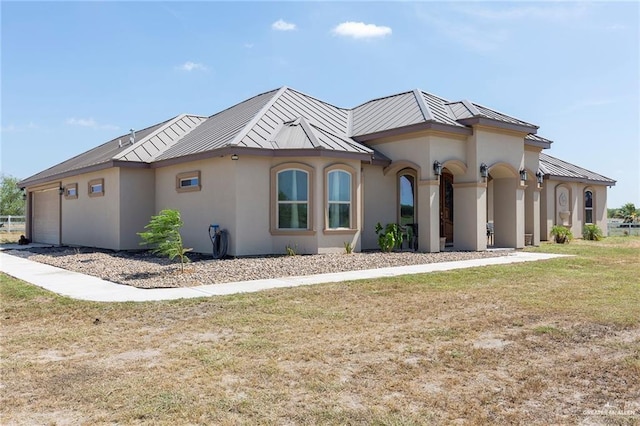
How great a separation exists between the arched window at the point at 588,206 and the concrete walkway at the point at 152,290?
50.8 ft

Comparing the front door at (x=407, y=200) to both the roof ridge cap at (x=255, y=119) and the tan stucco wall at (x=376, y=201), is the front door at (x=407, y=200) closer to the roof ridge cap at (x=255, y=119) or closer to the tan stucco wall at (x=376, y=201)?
the tan stucco wall at (x=376, y=201)

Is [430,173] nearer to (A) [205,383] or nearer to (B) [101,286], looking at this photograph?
(B) [101,286]

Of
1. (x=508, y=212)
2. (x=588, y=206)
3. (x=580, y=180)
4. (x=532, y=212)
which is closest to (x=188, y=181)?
(x=508, y=212)

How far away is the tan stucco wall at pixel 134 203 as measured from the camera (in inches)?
674

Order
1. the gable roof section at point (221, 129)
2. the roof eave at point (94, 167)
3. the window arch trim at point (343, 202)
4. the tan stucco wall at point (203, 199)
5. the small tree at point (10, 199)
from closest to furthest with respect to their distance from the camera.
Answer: the tan stucco wall at point (203, 199), the window arch trim at point (343, 202), the gable roof section at point (221, 129), the roof eave at point (94, 167), the small tree at point (10, 199)

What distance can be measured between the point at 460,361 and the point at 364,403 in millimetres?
1506

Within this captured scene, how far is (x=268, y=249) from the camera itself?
14898 millimetres

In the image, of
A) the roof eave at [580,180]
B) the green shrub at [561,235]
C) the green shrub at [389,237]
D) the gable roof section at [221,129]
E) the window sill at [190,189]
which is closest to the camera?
the gable roof section at [221,129]

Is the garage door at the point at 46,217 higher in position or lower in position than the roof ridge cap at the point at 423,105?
lower

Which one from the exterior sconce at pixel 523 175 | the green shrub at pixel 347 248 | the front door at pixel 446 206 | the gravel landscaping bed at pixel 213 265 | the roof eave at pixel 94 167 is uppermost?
the roof eave at pixel 94 167

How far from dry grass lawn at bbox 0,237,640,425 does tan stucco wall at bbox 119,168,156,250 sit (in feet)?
28.1

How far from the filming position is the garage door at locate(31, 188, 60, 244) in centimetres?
2244

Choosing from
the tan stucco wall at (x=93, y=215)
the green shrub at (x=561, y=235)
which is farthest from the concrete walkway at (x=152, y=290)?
the green shrub at (x=561, y=235)

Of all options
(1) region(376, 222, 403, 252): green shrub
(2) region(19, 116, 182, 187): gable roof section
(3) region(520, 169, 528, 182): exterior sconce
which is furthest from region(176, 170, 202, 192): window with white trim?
(3) region(520, 169, 528, 182): exterior sconce
